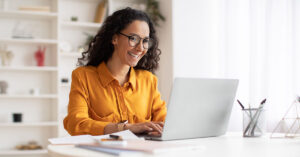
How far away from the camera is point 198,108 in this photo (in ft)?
4.83

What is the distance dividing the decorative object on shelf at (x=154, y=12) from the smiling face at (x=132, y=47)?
233cm

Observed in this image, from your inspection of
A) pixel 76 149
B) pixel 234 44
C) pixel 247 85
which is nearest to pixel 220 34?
pixel 234 44

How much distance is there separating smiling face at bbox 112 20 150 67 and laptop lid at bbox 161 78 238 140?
59cm

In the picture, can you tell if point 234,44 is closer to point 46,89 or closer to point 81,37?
point 81,37

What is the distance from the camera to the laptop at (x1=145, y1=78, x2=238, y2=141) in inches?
53.8

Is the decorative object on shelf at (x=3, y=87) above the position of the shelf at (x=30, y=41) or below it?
below

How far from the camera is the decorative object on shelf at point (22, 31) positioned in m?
4.20

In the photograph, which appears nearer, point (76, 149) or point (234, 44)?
point (76, 149)

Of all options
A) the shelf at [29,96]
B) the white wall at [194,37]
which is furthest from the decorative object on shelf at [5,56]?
the white wall at [194,37]

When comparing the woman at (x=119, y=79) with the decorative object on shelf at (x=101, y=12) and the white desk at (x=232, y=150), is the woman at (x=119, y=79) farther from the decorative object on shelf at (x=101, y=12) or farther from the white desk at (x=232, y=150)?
the decorative object on shelf at (x=101, y=12)

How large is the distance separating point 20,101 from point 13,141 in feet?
1.49

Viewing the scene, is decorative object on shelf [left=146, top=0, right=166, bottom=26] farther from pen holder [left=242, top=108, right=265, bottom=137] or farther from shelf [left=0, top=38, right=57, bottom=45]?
pen holder [left=242, top=108, right=265, bottom=137]

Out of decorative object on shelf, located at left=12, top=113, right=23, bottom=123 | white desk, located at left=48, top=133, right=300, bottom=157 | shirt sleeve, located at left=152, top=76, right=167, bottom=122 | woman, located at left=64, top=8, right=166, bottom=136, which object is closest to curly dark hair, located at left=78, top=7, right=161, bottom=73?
woman, located at left=64, top=8, right=166, bottom=136

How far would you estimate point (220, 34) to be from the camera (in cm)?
395
